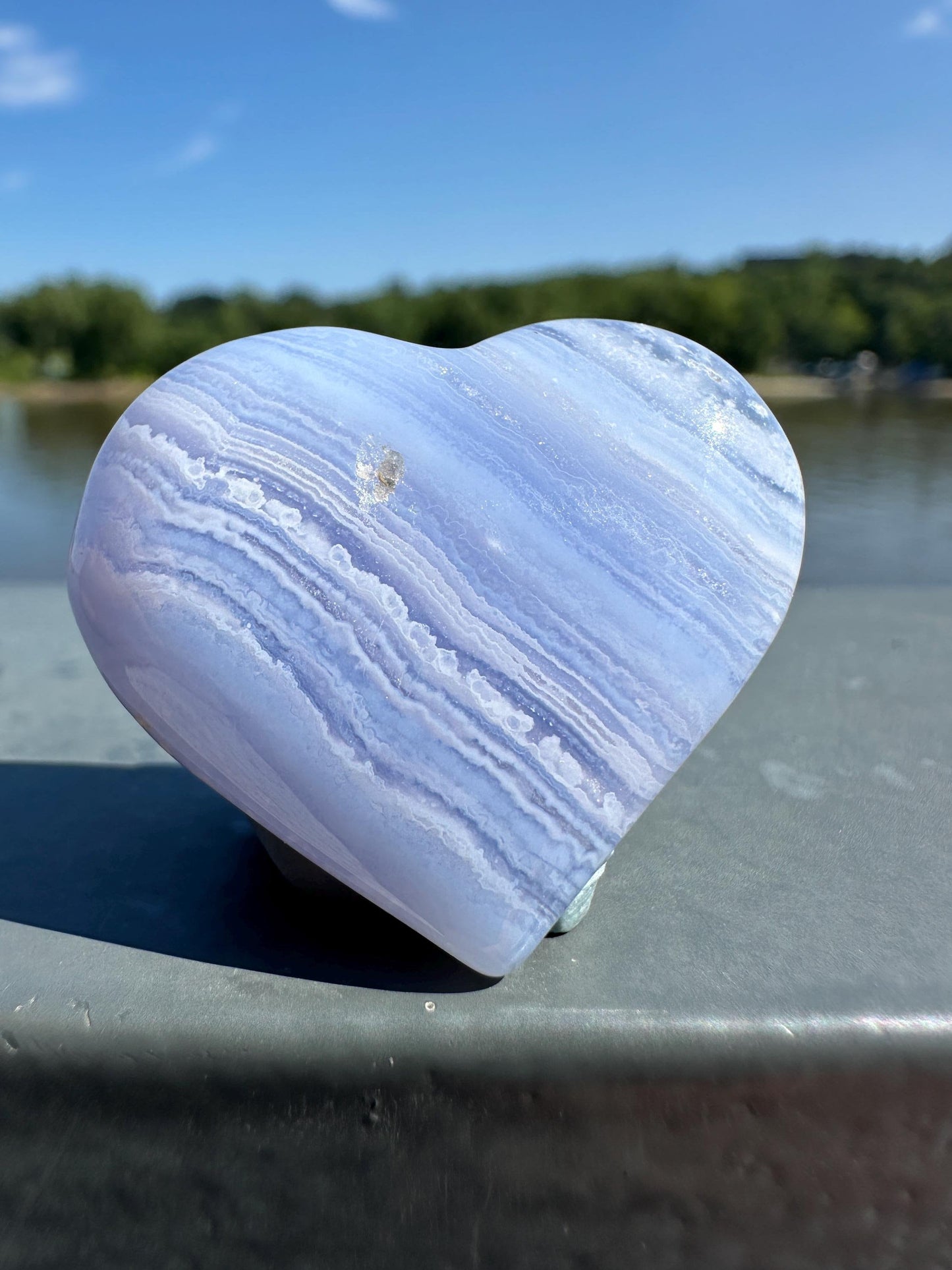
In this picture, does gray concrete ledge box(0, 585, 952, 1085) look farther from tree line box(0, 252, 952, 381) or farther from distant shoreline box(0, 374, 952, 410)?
tree line box(0, 252, 952, 381)

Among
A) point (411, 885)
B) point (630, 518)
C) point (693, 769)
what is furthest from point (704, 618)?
point (693, 769)

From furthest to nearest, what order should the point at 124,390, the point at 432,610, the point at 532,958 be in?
A: the point at 124,390 < the point at 532,958 < the point at 432,610

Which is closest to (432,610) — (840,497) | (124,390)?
(840,497)

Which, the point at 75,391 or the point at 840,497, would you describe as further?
the point at 75,391

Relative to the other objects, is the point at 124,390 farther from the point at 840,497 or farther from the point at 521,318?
the point at 840,497

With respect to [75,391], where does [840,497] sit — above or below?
above

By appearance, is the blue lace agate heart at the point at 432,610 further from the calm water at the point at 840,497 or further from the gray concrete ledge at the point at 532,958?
the calm water at the point at 840,497

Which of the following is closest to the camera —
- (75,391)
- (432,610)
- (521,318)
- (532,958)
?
(432,610)

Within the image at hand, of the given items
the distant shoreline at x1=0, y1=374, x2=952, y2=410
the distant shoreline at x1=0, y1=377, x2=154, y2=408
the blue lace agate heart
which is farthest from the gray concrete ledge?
the distant shoreline at x1=0, y1=377, x2=154, y2=408
